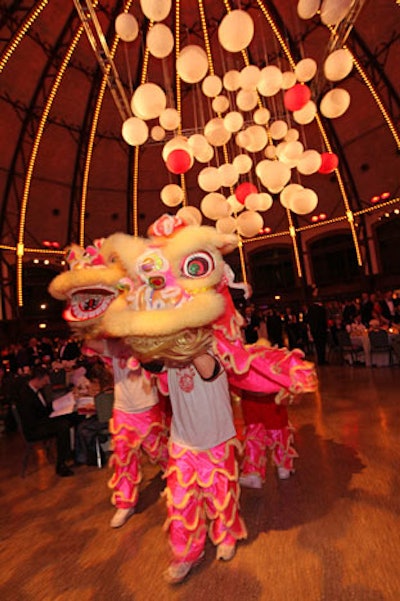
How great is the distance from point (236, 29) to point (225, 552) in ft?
15.7

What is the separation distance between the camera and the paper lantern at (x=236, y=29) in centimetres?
432

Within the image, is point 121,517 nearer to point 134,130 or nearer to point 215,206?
point 215,206

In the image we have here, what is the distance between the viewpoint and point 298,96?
210 inches

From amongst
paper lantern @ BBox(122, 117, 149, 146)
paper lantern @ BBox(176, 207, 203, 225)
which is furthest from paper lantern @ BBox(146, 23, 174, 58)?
paper lantern @ BBox(176, 207, 203, 225)

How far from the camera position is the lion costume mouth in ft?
8.90

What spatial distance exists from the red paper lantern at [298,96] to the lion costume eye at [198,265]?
423cm

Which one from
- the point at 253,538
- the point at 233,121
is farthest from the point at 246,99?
the point at 253,538

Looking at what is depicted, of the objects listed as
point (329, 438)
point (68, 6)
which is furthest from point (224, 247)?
point (68, 6)

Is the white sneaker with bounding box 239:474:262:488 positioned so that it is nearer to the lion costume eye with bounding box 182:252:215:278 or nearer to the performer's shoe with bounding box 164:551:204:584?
the performer's shoe with bounding box 164:551:204:584

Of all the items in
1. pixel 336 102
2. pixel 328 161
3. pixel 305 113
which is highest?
pixel 305 113

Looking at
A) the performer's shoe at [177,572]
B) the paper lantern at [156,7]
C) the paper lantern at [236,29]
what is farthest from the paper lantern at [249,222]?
the performer's shoe at [177,572]

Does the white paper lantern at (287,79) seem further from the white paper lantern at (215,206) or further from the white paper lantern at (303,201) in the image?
the white paper lantern at (215,206)

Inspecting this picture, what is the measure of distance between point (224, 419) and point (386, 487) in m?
1.64

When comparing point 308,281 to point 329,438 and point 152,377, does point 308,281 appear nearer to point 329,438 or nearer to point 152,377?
point 329,438
